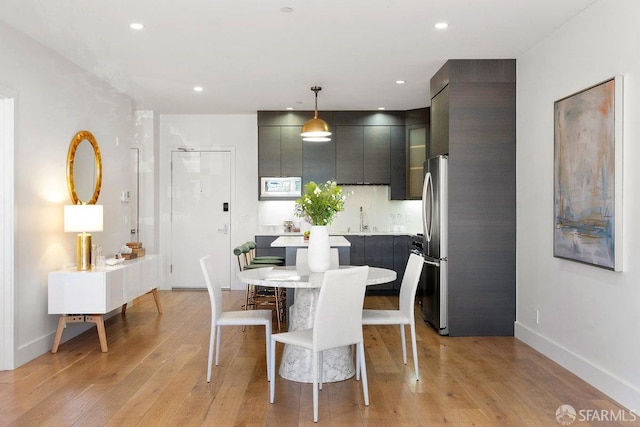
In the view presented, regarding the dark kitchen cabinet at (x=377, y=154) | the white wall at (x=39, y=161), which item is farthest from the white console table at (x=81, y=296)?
the dark kitchen cabinet at (x=377, y=154)

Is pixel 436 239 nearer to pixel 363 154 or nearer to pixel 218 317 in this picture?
pixel 218 317

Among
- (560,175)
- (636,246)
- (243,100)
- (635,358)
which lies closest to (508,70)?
(560,175)

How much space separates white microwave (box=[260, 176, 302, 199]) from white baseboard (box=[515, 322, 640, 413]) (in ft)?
12.6

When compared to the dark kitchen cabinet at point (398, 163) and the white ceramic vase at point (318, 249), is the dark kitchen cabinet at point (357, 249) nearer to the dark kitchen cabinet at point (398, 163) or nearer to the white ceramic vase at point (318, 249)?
the dark kitchen cabinet at point (398, 163)

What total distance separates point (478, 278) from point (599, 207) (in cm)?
177

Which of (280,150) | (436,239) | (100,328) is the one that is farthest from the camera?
(280,150)

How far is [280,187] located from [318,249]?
4016mm

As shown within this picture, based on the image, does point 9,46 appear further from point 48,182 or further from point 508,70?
point 508,70

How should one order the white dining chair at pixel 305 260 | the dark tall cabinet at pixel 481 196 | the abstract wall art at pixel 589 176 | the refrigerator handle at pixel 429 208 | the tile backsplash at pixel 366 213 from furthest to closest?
the tile backsplash at pixel 366 213 → the refrigerator handle at pixel 429 208 → the dark tall cabinet at pixel 481 196 → the white dining chair at pixel 305 260 → the abstract wall art at pixel 589 176

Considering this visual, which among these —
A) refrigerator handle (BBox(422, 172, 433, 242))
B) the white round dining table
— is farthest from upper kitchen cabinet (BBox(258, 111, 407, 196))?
the white round dining table

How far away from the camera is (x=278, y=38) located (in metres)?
4.56

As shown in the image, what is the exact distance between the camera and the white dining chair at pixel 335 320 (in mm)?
3199

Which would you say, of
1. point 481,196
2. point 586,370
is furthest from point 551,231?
point 586,370

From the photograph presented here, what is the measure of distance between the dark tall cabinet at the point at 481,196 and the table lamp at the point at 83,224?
10.4 feet
